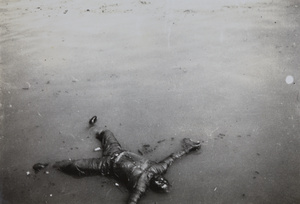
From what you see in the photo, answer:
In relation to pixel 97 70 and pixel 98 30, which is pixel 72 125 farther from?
pixel 98 30

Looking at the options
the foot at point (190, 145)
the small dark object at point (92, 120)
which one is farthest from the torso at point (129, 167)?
the small dark object at point (92, 120)

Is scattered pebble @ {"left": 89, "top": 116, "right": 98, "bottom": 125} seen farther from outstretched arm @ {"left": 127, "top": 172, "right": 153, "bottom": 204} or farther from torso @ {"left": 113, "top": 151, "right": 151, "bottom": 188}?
outstretched arm @ {"left": 127, "top": 172, "right": 153, "bottom": 204}

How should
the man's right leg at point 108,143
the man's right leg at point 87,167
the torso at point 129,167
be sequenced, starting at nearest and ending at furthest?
the torso at point 129,167 → the man's right leg at point 87,167 → the man's right leg at point 108,143

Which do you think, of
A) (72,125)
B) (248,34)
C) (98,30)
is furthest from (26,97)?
(248,34)

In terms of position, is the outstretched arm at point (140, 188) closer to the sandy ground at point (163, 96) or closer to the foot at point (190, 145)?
the sandy ground at point (163, 96)

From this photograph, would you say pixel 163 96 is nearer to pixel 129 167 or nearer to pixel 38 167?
pixel 129 167
